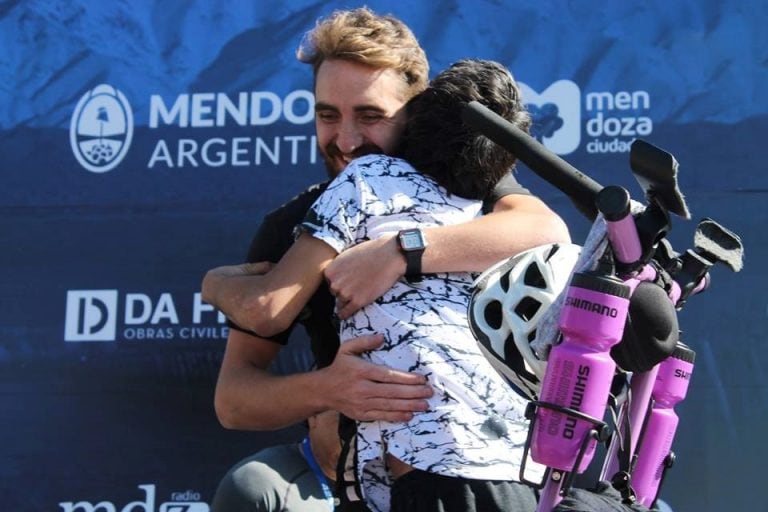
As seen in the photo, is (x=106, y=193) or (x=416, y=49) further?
(x=106, y=193)

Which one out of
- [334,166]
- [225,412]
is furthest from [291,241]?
[225,412]

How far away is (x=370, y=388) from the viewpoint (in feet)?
4.91

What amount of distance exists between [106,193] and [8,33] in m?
0.53

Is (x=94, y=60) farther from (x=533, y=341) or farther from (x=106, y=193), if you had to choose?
(x=533, y=341)

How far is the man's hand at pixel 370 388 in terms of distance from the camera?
1.46 metres

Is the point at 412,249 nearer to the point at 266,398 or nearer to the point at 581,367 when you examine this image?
the point at 266,398

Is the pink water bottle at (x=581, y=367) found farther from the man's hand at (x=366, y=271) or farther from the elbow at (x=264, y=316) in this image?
the elbow at (x=264, y=316)

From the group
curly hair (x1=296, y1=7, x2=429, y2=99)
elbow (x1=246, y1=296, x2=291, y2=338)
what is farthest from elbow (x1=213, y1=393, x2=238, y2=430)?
curly hair (x1=296, y1=7, x2=429, y2=99)

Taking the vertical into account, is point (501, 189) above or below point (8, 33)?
below

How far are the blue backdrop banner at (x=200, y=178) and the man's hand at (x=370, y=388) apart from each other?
0.99m

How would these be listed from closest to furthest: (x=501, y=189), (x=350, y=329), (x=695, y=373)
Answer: (x=350, y=329)
(x=501, y=189)
(x=695, y=373)

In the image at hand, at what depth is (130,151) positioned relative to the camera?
107 inches

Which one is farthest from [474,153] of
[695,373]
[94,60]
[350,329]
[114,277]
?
[94,60]

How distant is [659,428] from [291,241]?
2.52ft
